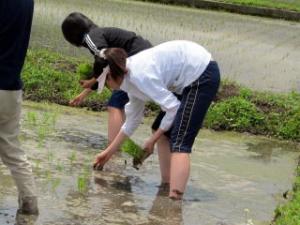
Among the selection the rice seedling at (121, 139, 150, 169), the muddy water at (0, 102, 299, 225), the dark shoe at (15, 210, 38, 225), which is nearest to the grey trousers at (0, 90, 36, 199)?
the dark shoe at (15, 210, 38, 225)

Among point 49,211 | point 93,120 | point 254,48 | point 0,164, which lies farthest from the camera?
point 254,48

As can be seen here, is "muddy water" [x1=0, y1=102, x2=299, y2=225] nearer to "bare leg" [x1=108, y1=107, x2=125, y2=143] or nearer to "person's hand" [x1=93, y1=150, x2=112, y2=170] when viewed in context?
"person's hand" [x1=93, y1=150, x2=112, y2=170]

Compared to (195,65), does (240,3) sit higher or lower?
lower

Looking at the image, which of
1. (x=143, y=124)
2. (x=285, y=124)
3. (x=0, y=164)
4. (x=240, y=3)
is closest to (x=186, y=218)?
(x=0, y=164)

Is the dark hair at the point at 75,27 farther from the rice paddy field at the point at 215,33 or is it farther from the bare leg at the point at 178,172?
the rice paddy field at the point at 215,33

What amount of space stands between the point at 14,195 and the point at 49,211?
12.4 inches

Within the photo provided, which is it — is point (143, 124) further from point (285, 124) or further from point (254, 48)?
point (254, 48)

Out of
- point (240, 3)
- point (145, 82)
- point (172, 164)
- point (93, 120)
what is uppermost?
point (145, 82)

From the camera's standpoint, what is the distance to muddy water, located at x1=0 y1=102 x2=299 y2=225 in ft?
16.4

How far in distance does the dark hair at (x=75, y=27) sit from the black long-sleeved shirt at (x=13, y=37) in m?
1.54

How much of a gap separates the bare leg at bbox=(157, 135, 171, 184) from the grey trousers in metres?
1.42

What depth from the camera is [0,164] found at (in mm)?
5570

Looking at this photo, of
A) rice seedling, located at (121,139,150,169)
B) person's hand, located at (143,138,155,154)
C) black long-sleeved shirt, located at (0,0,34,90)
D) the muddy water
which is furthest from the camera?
rice seedling, located at (121,139,150,169)

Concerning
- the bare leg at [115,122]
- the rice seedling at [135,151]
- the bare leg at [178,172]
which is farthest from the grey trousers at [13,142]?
the bare leg at [115,122]
